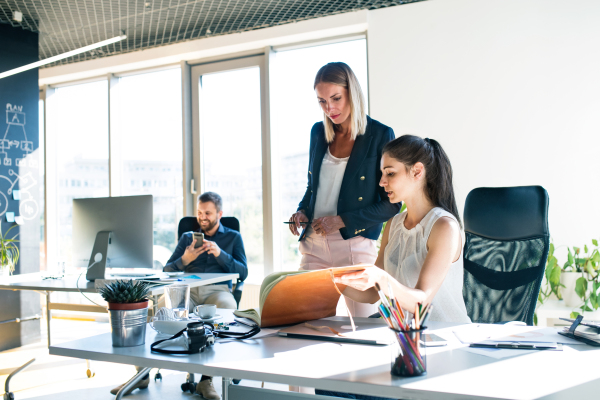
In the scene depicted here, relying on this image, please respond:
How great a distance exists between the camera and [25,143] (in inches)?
179

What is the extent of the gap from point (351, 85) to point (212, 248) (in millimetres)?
1636

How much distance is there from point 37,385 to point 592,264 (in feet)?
12.4

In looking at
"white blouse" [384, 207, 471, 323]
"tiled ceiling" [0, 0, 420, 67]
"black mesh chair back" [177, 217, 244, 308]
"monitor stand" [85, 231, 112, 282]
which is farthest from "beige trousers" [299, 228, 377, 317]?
"tiled ceiling" [0, 0, 420, 67]

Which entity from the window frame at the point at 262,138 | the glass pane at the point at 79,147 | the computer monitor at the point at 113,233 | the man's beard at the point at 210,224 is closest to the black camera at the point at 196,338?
the computer monitor at the point at 113,233

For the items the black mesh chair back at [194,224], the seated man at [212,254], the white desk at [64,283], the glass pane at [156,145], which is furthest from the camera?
the glass pane at [156,145]

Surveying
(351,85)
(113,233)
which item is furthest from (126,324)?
(113,233)

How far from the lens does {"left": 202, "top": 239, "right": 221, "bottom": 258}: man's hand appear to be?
10.2 feet

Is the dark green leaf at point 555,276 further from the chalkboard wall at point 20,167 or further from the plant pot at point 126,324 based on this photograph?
the chalkboard wall at point 20,167

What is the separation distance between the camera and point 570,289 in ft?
10.5

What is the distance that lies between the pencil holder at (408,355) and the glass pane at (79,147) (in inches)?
205

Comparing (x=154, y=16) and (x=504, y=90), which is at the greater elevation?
(x=154, y=16)

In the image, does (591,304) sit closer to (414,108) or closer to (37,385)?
(414,108)

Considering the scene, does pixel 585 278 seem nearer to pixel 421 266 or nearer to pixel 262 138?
pixel 421 266

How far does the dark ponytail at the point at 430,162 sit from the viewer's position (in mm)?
1666
